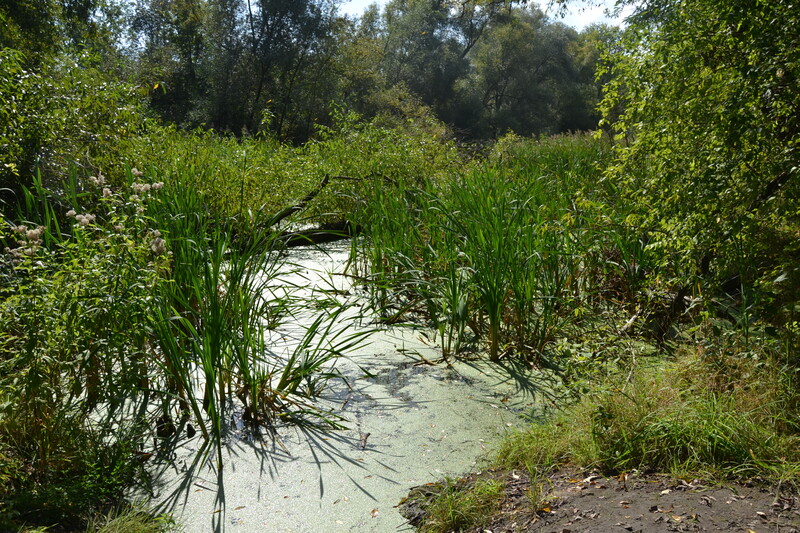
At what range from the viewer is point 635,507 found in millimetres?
1915

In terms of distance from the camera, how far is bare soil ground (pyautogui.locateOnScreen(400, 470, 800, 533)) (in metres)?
1.79

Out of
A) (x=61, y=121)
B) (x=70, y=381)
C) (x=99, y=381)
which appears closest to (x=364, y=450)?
(x=99, y=381)

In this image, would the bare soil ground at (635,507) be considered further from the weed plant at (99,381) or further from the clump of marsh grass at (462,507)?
the weed plant at (99,381)

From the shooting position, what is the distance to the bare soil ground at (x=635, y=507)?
70.5 inches

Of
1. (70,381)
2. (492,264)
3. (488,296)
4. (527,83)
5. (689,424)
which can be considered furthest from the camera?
(527,83)

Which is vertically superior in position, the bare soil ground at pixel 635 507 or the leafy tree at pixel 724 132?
the leafy tree at pixel 724 132

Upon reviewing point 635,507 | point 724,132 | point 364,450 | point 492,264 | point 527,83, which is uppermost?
point 527,83

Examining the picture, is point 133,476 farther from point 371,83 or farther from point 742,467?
point 371,83

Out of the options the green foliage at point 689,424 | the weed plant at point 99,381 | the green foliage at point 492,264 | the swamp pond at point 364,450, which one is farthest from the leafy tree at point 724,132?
the weed plant at point 99,381

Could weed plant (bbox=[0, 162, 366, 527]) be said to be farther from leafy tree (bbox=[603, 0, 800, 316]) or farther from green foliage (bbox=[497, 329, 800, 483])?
leafy tree (bbox=[603, 0, 800, 316])

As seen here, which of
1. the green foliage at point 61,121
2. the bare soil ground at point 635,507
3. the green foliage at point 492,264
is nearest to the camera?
the bare soil ground at point 635,507

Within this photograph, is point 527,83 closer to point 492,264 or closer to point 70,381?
point 492,264

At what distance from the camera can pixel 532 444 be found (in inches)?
96.7

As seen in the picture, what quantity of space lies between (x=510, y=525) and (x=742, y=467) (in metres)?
0.80
